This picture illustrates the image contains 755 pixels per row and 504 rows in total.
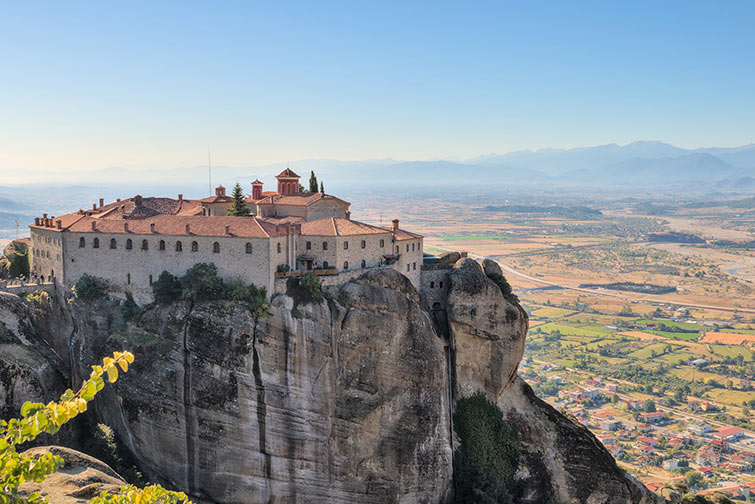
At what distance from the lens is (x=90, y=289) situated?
50312 millimetres

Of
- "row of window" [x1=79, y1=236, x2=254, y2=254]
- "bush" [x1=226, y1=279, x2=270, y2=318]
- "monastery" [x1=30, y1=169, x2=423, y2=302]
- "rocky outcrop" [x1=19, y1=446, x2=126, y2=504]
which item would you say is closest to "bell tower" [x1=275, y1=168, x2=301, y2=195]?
"monastery" [x1=30, y1=169, x2=423, y2=302]

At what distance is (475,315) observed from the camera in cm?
5503

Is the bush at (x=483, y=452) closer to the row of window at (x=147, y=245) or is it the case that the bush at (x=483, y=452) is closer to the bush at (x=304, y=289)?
the bush at (x=304, y=289)

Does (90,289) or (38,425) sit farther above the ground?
(38,425)

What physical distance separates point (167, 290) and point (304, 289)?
9.41m

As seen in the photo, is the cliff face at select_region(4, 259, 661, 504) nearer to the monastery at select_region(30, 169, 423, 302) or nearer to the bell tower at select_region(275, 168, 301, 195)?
the monastery at select_region(30, 169, 423, 302)

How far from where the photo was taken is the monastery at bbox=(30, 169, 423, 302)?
4803cm

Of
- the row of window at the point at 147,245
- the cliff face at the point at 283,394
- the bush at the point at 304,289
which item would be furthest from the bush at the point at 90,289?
the bush at the point at 304,289

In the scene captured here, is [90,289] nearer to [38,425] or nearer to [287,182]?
[287,182]

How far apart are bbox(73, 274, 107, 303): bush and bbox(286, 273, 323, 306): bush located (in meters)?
13.9

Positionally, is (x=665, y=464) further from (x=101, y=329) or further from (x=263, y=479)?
(x=101, y=329)

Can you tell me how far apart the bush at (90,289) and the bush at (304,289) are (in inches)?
549

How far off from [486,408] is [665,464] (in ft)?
136

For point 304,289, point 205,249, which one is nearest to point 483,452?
point 304,289
